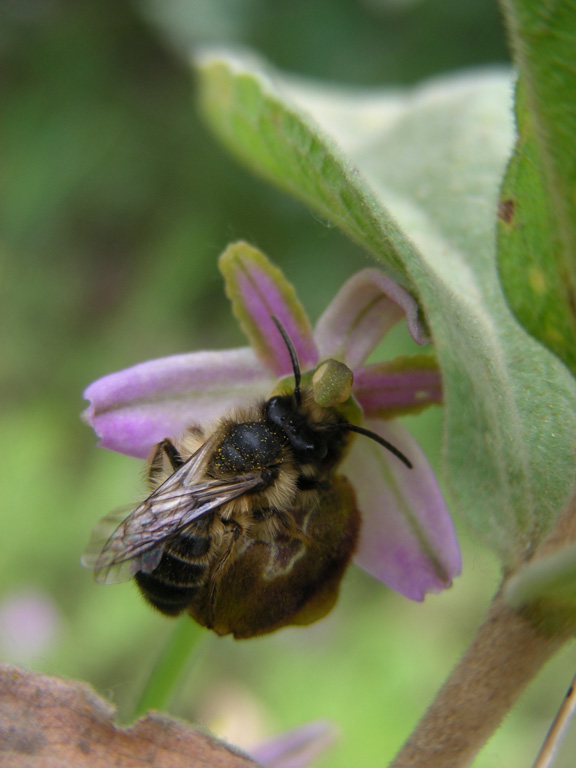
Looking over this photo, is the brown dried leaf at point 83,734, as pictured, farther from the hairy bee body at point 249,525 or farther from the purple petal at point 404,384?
the purple petal at point 404,384

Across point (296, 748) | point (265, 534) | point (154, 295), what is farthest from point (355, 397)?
point (154, 295)

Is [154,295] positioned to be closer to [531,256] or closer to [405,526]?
[405,526]

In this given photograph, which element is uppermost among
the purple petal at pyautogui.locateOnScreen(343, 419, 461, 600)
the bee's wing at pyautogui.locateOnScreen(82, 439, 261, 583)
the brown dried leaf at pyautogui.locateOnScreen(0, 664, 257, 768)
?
the brown dried leaf at pyautogui.locateOnScreen(0, 664, 257, 768)

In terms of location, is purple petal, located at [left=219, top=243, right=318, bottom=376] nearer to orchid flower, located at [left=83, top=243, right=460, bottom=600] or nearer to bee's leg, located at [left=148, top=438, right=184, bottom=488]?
orchid flower, located at [left=83, top=243, right=460, bottom=600]

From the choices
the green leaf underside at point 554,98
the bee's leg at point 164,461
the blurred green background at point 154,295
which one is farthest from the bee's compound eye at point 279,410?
the blurred green background at point 154,295

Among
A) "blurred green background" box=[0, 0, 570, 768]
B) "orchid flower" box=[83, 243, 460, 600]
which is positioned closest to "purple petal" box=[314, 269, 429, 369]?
"orchid flower" box=[83, 243, 460, 600]

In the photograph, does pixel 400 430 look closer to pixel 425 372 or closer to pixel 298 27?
pixel 425 372
